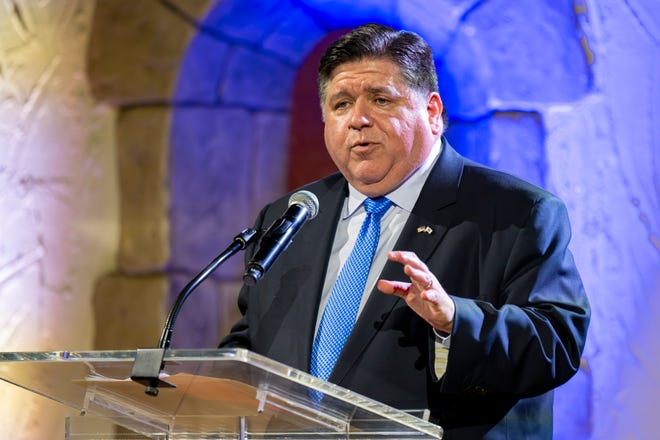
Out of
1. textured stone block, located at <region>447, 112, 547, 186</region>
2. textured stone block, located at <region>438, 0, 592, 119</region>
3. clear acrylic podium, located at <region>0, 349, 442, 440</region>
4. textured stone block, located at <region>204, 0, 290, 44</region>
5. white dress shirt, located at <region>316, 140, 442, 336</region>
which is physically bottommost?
clear acrylic podium, located at <region>0, 349, 442, 440</region>

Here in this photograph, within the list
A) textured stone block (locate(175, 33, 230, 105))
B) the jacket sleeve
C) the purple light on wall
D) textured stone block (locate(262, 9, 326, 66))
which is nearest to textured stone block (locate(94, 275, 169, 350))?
the purple light on wall

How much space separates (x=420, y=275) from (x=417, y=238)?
56 cm

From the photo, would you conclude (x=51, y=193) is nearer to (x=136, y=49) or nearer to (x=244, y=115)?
(x=136, y=49)

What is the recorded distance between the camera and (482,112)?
301cm

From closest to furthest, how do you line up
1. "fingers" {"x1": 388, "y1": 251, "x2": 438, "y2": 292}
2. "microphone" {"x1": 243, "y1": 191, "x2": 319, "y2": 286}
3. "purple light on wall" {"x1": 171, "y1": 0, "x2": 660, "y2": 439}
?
"fingers" {"x1": 388, "y1": 251, "x2": 438, "y2": 292} < "microphone" {"x1": 243, "y1": 191, "x2": 319, "y2": 286} < "purple light on wall" {"x1": 171, "y1": 0, "x2": 660, "y2": 439}

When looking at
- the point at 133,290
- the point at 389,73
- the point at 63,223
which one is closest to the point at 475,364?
the point at 389,73

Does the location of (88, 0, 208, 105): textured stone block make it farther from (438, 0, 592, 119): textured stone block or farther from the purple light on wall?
(438, 0, 592, 119): textured stone block

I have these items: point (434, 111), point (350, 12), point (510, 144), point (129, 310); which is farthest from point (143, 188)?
point (434, 111)

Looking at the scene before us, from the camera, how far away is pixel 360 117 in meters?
2.25

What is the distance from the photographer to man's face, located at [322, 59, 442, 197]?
226 centimetres

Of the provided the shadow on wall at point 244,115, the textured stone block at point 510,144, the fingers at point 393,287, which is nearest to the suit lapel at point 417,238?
the fingers at point 393,287

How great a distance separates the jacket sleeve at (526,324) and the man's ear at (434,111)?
0.41 metres

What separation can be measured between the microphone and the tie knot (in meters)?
0.35

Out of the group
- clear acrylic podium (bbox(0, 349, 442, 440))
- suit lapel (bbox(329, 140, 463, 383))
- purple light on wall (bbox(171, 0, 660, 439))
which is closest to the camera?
clear acrylic podium (bbox(0, 349, 442, 440))
